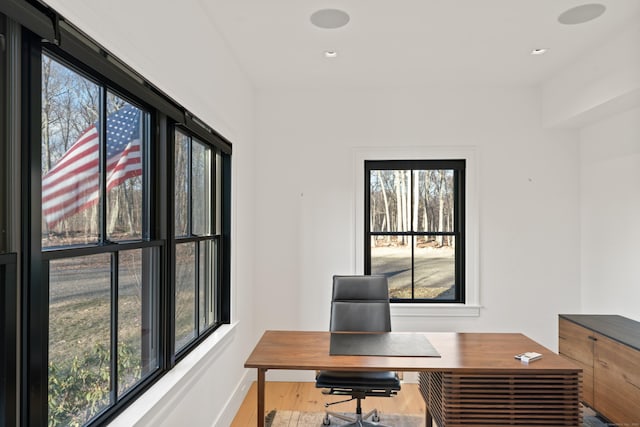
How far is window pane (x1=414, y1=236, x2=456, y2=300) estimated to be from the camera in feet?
13.0

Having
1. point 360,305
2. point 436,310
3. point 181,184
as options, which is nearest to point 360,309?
point 360,305

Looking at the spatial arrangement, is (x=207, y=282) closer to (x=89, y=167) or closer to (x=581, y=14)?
(x=89, y=167)

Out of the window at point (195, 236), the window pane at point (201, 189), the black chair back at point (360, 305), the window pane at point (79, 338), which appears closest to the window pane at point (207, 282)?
the window at point (195, 236)

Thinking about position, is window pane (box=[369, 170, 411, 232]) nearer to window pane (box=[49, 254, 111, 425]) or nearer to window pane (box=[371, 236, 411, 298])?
window pane (box=[371, 236, 411, 298])

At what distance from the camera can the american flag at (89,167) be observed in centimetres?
127

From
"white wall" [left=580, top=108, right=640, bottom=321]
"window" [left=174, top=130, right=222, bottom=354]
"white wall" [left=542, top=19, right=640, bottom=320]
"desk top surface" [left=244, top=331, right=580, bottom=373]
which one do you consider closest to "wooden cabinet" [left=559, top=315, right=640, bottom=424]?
"white wall" [left=580, top=108, right=640, bottom=321]

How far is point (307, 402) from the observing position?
134 inches

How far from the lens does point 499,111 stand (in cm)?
384

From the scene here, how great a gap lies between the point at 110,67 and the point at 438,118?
3071mm

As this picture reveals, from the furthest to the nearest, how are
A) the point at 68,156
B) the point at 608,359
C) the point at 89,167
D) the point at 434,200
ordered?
the point at 434,200 → the point at 608,359 → the point at 89,167 → the point at 68,156

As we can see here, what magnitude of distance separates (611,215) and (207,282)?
126 inches

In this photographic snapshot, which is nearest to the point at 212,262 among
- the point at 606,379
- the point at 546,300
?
the point at 606,379

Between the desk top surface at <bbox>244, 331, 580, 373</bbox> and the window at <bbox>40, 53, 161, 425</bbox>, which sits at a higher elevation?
the window at <bbox>40, 53, 161, 425</bbox>

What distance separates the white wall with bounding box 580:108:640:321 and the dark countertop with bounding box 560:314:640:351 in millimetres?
135
